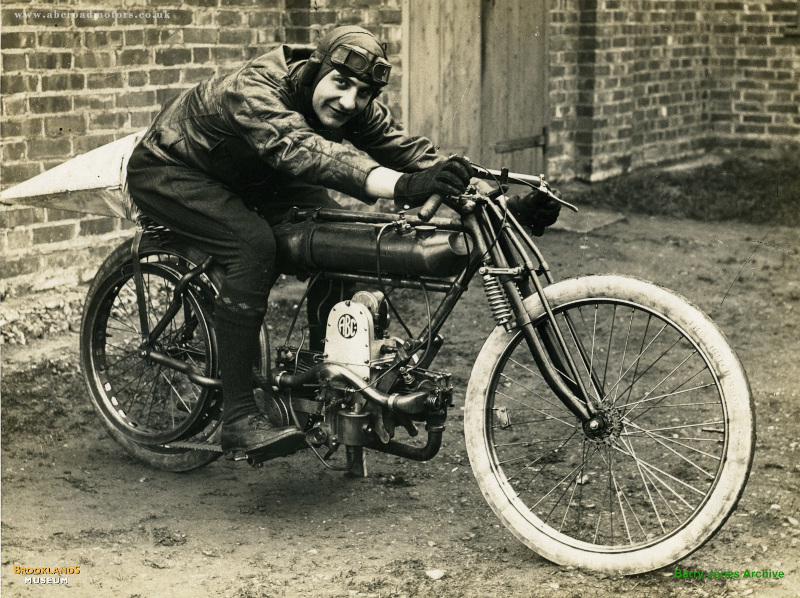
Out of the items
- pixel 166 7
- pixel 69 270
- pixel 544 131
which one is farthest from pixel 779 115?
pixel 69 270

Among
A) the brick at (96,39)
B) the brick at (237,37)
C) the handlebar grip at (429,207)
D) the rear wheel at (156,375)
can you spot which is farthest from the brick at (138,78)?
the handlebar grip at (429,207)

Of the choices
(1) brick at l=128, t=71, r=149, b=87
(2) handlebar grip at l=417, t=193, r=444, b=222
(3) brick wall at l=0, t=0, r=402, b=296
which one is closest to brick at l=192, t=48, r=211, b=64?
(3) brick wall at l=0, t=0, r=402, b=296

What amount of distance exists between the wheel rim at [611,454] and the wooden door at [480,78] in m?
3.24

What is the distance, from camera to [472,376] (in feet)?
12.8

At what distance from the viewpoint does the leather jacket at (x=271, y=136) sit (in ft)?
12.9

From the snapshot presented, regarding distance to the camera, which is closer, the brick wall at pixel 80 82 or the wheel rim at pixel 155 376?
the wheel rim at pixel 155 376

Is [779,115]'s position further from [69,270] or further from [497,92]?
[69,270]

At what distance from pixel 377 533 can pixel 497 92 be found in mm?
6108

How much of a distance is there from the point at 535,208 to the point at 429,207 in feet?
1.65

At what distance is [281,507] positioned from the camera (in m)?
4.36

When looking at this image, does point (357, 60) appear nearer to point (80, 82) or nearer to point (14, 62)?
point (14, 62)

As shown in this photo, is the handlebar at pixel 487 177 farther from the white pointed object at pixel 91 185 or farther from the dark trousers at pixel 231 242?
the white pointed object at pixel 91 185

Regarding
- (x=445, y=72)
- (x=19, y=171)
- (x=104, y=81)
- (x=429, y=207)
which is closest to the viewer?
(x=429, y=207)

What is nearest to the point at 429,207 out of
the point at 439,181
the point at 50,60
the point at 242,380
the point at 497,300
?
the point at 439,181
